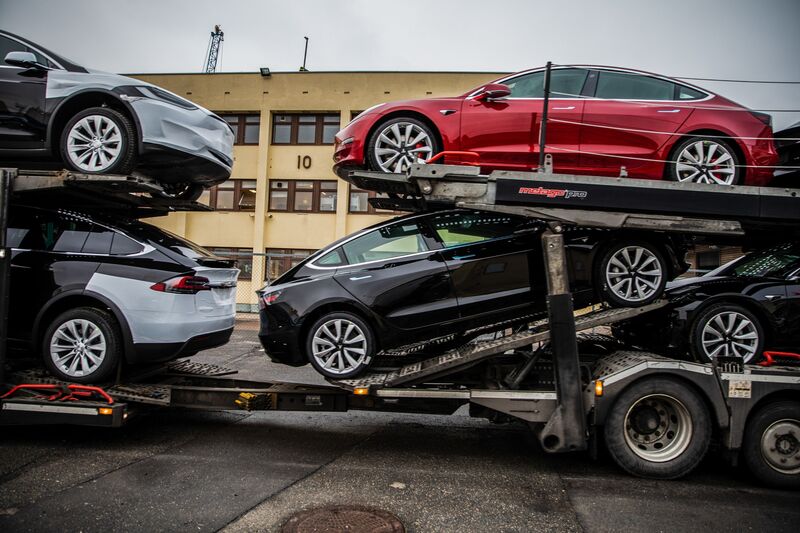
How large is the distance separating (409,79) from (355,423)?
16035mm

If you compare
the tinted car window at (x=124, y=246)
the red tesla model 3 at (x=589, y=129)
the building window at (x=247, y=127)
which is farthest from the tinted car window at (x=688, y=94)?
the building window at (x=247, y=127)

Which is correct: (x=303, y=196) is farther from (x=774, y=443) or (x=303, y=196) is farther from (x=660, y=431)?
(x=774, y=443)

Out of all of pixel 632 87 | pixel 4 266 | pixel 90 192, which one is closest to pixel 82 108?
pixel 90 192

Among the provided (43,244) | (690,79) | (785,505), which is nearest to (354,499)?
(785,505)

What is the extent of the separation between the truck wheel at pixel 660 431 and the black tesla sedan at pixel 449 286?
840 millimetres

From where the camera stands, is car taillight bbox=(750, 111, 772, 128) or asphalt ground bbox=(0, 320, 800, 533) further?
car taillight bbox=(750, 111, 772, 128)

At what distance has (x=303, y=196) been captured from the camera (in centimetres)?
2028

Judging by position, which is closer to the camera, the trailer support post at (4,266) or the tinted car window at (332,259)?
the trailer support post at (4,266)

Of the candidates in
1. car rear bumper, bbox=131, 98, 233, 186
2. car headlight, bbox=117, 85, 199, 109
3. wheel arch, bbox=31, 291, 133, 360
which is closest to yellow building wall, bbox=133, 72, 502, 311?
car rear bumper, bbox=131, 98, 233, 186

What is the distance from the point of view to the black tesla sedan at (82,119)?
17.1 feet

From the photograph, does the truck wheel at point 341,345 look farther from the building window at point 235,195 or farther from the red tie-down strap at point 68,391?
the building window at point 235,195

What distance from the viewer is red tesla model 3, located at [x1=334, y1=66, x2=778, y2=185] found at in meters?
5.11

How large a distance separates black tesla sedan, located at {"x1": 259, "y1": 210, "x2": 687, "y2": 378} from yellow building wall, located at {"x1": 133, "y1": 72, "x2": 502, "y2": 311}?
14476mm

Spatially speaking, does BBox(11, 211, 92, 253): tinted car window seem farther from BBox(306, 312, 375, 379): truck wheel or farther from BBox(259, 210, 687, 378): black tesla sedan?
BBox(306, 312, 375, 379): truck wheel
